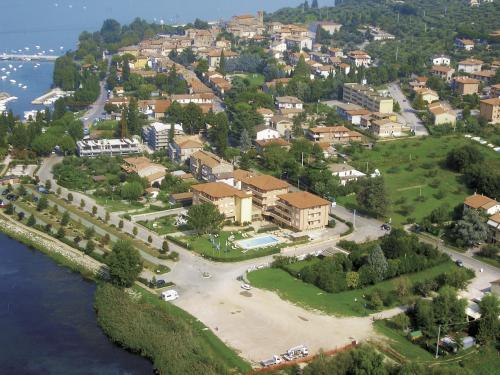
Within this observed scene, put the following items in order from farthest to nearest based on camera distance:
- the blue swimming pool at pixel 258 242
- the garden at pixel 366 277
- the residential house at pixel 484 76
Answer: the residential house at pixel 484 76
the blue swimming pool at pixel 258 242
the garden at pixel 366 277

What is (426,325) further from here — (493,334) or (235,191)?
(235,191)

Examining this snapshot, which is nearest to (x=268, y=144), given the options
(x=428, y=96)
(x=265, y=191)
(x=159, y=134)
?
(x=159, y=134)

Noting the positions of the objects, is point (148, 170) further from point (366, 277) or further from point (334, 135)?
point (366, 277)

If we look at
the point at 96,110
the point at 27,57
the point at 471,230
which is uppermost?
the point at 471,230

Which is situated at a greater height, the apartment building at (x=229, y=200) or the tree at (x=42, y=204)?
the apartment building at (x=229, y=200)

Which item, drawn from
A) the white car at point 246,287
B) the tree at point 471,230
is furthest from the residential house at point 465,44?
the white car at point 246,287

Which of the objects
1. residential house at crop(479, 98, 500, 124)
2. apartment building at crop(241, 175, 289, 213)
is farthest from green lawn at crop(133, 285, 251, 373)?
residential house at crop(479, 98, 500, 124)

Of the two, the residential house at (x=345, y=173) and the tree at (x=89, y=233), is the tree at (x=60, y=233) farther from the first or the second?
the residential house at (x=345, y=173)
